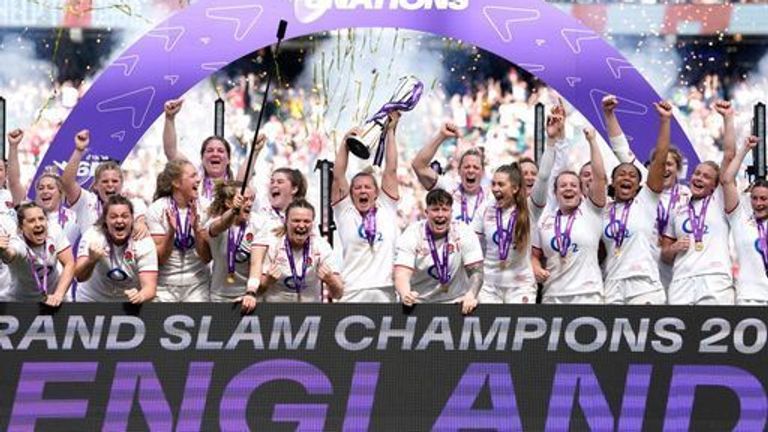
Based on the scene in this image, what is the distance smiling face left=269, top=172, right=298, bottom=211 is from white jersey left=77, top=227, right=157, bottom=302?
108 centimetres

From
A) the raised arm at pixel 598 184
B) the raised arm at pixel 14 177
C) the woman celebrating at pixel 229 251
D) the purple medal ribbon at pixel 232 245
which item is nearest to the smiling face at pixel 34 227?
the woman celebrating at pixel 229 251

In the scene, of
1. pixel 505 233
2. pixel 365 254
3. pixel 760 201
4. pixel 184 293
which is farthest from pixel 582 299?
pixel 184 293

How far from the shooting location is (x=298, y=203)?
10.5 meters

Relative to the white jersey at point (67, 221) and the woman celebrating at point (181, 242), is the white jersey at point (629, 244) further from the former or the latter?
the white jersey at point (67, 221)

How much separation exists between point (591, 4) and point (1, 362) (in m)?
6.13

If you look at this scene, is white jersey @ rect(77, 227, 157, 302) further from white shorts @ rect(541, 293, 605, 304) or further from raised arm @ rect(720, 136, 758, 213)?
raised arm @ rect(720, 136, 758, 213)

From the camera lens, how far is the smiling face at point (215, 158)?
11555mm

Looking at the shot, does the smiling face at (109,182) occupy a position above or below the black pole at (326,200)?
above

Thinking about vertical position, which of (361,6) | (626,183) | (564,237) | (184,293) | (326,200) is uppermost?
(361,6)

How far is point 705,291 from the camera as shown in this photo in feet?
36.3

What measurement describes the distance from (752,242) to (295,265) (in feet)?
9.31

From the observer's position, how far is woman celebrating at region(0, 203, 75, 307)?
10570mm

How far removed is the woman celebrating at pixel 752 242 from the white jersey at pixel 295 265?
101 inches

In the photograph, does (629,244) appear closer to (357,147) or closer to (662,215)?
(662,215)
